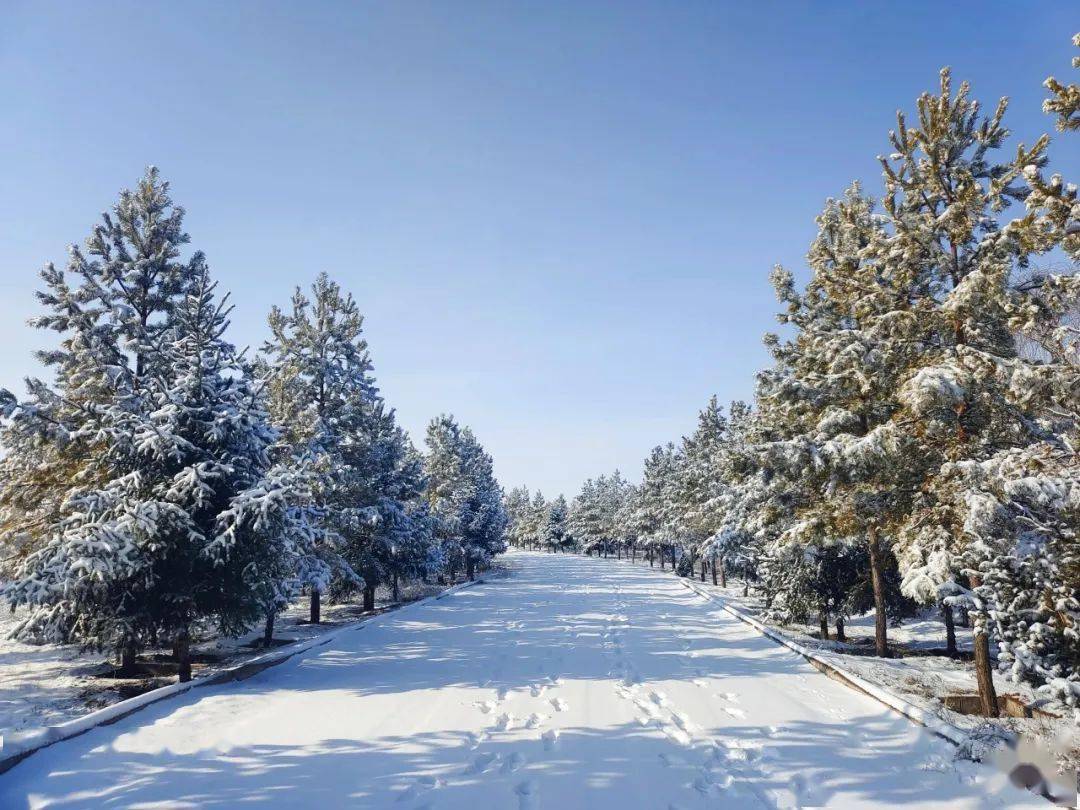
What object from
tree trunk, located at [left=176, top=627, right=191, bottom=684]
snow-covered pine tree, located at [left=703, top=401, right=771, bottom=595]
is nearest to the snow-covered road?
tree trunk, located at [left=176, top=627, right=191, bottom=684]

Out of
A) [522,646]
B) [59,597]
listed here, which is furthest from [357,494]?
[59,597]

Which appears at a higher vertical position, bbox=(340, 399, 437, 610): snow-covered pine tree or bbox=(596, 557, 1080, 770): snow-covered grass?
bbox=(340, 399, 437, 610): snow-covered pine tree

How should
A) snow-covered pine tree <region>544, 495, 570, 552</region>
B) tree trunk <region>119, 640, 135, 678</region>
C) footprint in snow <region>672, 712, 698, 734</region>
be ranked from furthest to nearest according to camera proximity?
snow-covered pine tree <region>544, 495, 570, 552</region> → tree trunk <region>119, 640, 135, 678</region> → footprint in snow <region>672, 712, 698, 734</region>

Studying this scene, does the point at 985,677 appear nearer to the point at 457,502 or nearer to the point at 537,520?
the point at 457,502

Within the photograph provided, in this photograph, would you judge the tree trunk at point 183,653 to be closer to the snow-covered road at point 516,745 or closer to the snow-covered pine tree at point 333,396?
the snow-covered road at point 516,745

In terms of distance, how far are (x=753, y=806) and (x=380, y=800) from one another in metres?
3.54

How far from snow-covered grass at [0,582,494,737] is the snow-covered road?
2428 millimetres

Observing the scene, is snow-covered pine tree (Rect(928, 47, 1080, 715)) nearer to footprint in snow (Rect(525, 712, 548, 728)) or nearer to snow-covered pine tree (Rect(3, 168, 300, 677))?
footprint in snow (Rect(525, 712, 548, 728))

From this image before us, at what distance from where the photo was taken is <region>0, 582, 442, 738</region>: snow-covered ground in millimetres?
10141

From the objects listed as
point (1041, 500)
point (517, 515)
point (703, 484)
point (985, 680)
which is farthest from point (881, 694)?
point (517, 515)

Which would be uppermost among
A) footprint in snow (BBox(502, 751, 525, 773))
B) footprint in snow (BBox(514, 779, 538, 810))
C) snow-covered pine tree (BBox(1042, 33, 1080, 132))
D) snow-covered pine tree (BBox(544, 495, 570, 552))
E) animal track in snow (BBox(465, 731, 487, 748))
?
snow-covered pine tree (BBox(1042, 33, 1080, 132))

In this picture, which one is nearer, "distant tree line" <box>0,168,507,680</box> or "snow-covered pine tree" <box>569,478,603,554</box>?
"distant tree line" <box>0,168,507,680</box>

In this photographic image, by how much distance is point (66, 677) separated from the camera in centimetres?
1271

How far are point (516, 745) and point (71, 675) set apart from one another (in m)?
11.1
